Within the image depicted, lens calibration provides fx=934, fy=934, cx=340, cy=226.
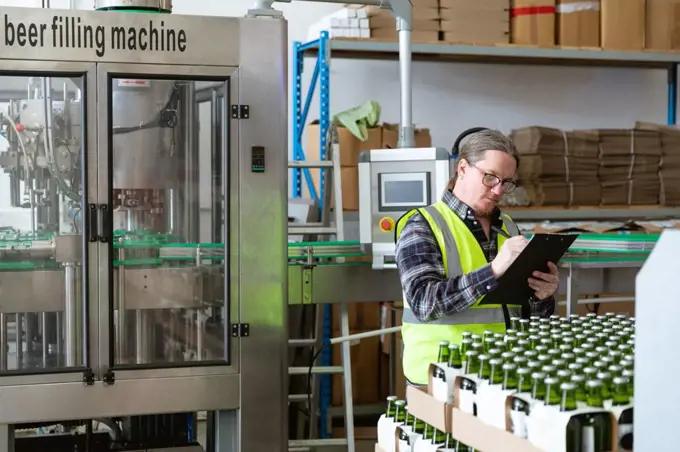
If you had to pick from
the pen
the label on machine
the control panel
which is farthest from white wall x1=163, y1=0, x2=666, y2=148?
the pen

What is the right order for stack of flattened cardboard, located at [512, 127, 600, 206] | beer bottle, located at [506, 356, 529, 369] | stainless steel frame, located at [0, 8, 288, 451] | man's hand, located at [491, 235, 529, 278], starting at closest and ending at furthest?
beer bottle, located at [506, 356, 529, 369] < man's hand, located at [491, 235, 529, 278] < stainless steel frame, located at [0, 8, 288, 451] < stack of flattened cardboard, located at [512, 127, 600, 206]

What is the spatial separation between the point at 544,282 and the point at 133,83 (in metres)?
1.61

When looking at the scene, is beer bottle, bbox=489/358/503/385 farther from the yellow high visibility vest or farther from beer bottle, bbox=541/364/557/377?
the yellow high visibility vest

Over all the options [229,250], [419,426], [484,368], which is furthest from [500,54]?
[484,368]

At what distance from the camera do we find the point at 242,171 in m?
3.38

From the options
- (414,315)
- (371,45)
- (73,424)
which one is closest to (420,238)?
(414,315)

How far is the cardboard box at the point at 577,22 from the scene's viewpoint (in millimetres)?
5695

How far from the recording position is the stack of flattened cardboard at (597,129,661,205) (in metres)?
5.75

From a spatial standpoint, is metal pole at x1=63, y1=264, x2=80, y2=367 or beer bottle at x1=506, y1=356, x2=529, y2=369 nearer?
beer bottle at x1=506, y1=356, x2=529, y2=369

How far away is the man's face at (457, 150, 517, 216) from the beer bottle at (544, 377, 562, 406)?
1.04 meters

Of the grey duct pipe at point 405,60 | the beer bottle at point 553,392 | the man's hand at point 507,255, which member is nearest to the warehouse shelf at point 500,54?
the grey duct pipe at point 405,60

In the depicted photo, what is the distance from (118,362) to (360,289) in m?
1.05

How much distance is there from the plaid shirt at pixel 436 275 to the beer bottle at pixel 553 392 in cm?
77

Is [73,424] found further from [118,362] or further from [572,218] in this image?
[572,218]
